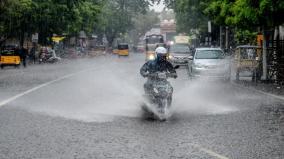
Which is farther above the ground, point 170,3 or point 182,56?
point 170,3

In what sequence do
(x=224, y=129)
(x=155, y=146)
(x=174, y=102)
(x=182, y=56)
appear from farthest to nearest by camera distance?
(x=182, y=56), (x=174, y=102), (x=224, y=129), (x=155, y=146)

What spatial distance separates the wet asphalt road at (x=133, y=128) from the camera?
1090 cm

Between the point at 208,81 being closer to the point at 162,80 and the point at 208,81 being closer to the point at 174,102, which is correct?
the point at 174,102

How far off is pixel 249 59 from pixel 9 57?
27324 mm

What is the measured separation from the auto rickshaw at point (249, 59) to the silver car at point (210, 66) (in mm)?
626

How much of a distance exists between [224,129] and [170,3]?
191 ft

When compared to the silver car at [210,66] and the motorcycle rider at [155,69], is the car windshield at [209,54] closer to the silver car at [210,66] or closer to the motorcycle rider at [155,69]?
the silver car at [210,66]

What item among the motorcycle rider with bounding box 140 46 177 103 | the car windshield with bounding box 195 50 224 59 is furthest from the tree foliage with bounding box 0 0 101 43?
the motorcycle rider with bounding box 140 46 177 103

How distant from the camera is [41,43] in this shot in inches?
3469

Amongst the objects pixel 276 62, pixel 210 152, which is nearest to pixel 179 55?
pixel 276 62

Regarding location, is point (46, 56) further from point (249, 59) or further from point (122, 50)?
point (249, 59)

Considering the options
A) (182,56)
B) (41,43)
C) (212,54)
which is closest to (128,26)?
(41,43)

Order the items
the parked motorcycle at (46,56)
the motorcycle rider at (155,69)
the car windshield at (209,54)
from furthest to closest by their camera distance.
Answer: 1. the parked motorcycle at (46,56)
2. the car windshield at (209,54)
3. the motorcycle rider at (155,69)

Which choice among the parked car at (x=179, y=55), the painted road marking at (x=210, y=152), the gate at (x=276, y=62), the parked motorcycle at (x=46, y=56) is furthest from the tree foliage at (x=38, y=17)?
the painted road marking at (x=210, y=152)
